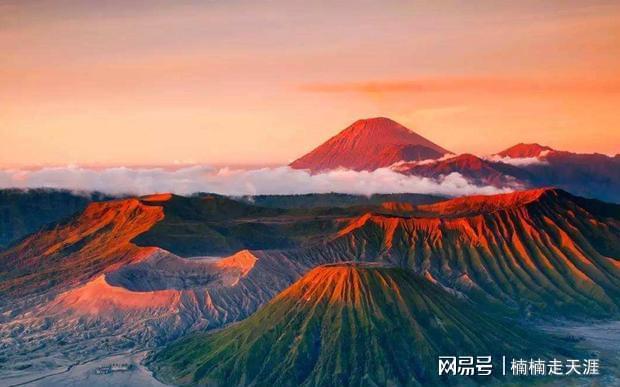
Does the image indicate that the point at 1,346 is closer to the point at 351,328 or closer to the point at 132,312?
the point at 132,312

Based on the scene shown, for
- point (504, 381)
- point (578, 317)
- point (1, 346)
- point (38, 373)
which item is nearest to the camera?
point (504, 381)

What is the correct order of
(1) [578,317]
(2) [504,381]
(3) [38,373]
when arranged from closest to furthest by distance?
(2) [504,381], (3) [38,373], (1) [578,317]

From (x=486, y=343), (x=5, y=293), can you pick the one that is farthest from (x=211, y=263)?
(x=486, y=343)

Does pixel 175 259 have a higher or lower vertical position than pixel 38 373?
higher

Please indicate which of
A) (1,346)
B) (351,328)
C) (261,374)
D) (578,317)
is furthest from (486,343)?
(1,346)

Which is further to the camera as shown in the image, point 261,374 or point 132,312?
point 132,312

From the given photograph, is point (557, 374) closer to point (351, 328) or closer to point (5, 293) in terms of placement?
point (351, 328)
